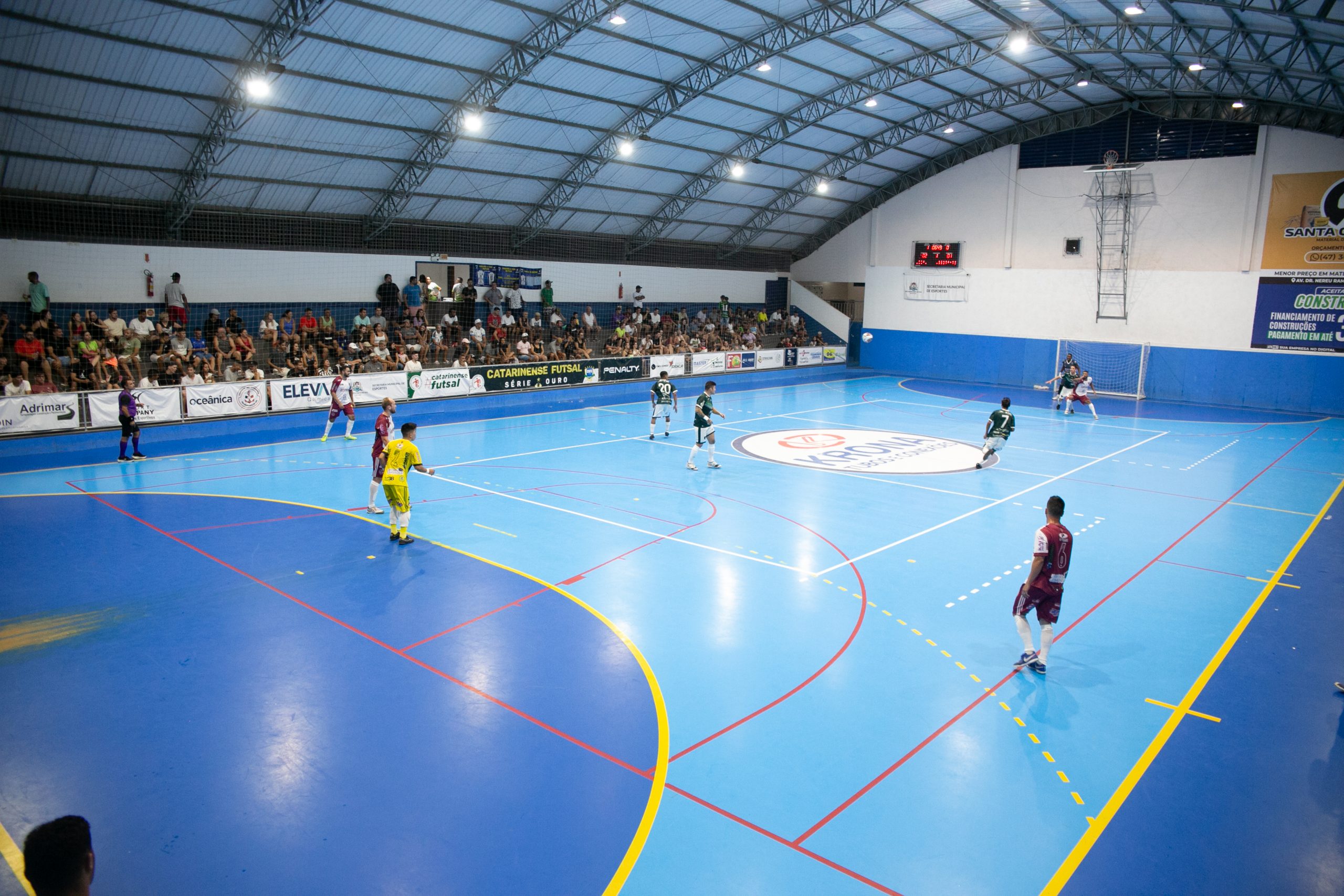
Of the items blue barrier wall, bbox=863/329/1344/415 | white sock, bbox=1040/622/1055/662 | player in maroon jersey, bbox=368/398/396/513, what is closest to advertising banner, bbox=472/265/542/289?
blue barrier wall, bbox=863/329/1344/415

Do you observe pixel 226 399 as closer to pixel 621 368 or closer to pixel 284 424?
pixel 284 424

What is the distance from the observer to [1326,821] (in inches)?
258

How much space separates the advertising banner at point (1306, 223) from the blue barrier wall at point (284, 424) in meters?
20.8

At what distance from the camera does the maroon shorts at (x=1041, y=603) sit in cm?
872

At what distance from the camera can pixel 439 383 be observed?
2892 cm

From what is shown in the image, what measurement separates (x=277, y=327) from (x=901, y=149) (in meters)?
29.1

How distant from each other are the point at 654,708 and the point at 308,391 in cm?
2097

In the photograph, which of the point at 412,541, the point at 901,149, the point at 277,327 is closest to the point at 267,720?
the point at 412,541

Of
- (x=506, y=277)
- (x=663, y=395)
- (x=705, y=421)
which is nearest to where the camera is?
(x=705, y=421)

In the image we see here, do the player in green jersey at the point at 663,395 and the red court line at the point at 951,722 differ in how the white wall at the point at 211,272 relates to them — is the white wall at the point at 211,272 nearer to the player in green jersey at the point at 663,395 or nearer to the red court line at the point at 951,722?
the player in green jersey at the point at 663,395

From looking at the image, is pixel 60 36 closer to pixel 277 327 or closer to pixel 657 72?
pixel 277 327

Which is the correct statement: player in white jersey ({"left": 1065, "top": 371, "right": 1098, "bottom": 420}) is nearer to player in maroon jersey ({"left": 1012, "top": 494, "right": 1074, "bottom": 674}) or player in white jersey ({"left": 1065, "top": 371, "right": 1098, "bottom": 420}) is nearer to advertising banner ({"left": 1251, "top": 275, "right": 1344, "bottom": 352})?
advertising banner ({"left": 1251, "top": 275, "right": 1344, "bottom": 352})

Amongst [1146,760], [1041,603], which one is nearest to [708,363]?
[1041,603]

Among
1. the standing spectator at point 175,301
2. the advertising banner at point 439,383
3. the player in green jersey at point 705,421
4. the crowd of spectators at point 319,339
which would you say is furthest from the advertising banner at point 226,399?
the player in green jersey at point 705,421
